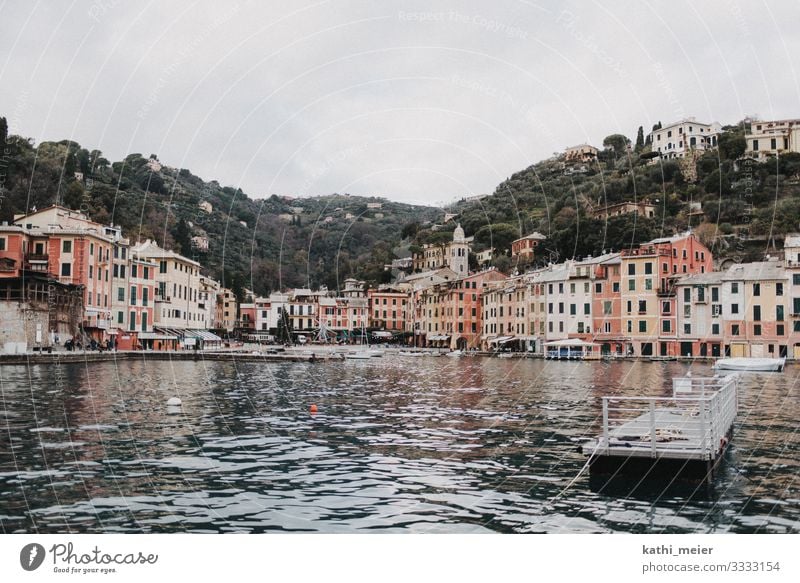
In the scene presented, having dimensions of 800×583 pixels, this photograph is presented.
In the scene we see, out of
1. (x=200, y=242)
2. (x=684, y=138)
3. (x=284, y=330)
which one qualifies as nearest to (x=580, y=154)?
(x=684, y=138)

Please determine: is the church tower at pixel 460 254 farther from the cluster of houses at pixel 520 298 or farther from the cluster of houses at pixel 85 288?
the cluster of houses at pixel 85 288

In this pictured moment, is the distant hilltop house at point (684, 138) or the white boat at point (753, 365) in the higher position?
the distant hilltop house at point (684, 138)

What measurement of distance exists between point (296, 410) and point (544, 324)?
2447 inches

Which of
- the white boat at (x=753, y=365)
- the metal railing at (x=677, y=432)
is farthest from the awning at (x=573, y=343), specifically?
the metal railing at (x=677, y=432)

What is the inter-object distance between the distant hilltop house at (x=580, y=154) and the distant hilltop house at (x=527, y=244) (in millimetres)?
19203

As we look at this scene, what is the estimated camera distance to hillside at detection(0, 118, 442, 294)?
198 ft

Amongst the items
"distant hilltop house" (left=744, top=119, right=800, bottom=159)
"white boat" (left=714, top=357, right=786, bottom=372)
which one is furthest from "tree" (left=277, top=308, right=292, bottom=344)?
"distant hilltop house" (left=744, top=119, right=800, bottom=159)

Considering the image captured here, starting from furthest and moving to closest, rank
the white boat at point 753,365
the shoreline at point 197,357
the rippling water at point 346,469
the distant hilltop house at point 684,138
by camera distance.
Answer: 1. the distant hilltop house at point 684,138
2. the white boat at point 753,365
3. the shoreline at point 197,357
4. the rippling water at point 346,469

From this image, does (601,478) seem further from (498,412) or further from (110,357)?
(110,357)

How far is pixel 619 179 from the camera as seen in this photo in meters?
117

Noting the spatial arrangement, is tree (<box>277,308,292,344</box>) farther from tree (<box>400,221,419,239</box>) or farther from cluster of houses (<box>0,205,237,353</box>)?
tree (<box>400,221,419,239</box>)

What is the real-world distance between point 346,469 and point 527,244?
9338 centimetres

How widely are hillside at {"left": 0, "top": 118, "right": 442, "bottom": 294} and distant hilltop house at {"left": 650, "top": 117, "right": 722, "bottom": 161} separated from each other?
48293 millimetres

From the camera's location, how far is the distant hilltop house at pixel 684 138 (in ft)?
378
